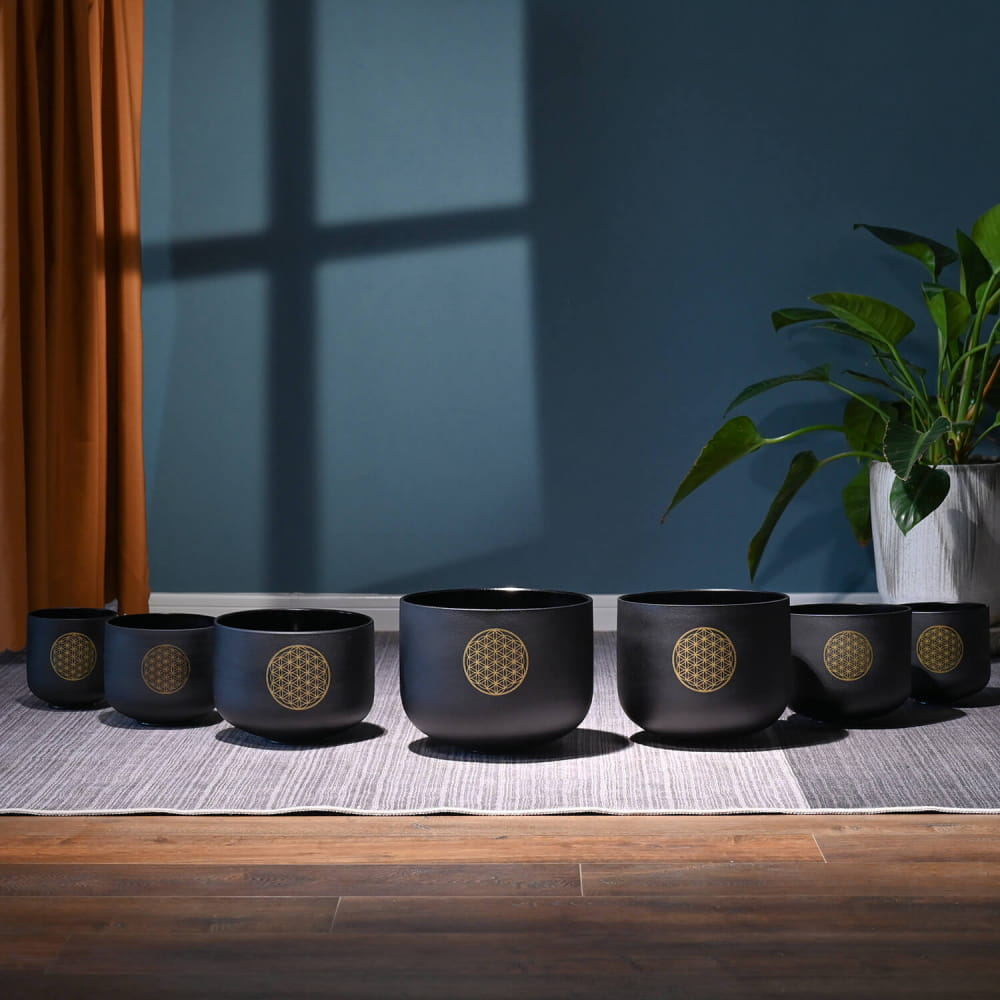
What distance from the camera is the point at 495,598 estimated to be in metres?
1.19

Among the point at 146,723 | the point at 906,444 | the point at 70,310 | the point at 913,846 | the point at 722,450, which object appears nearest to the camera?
the point at 913,846

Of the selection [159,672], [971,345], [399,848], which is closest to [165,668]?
[159,672]

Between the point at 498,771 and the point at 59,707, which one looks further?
the point at 59,707

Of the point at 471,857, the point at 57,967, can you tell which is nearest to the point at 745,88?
the point at 471,857

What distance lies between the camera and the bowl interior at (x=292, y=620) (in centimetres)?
117

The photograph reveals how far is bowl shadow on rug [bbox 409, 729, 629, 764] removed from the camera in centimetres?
108

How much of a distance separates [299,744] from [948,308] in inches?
50.1

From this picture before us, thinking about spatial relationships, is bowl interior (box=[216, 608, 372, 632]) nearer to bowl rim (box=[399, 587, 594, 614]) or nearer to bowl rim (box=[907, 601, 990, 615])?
bowl rim (box=[399, 587, 594, 614])

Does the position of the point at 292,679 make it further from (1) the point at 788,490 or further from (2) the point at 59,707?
(1) the point at 788,490

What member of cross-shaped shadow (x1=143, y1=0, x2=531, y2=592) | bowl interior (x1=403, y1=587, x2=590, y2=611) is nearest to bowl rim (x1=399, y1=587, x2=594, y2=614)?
bowl interior (x1=403, y1=587, x2=590, y2=611)

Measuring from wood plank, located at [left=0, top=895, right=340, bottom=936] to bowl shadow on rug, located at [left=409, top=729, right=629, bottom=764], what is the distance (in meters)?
0.36

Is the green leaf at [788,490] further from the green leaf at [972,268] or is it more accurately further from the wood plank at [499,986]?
the wood plank at [499,986]

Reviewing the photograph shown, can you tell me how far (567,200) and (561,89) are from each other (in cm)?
22

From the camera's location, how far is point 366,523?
2.24 m
